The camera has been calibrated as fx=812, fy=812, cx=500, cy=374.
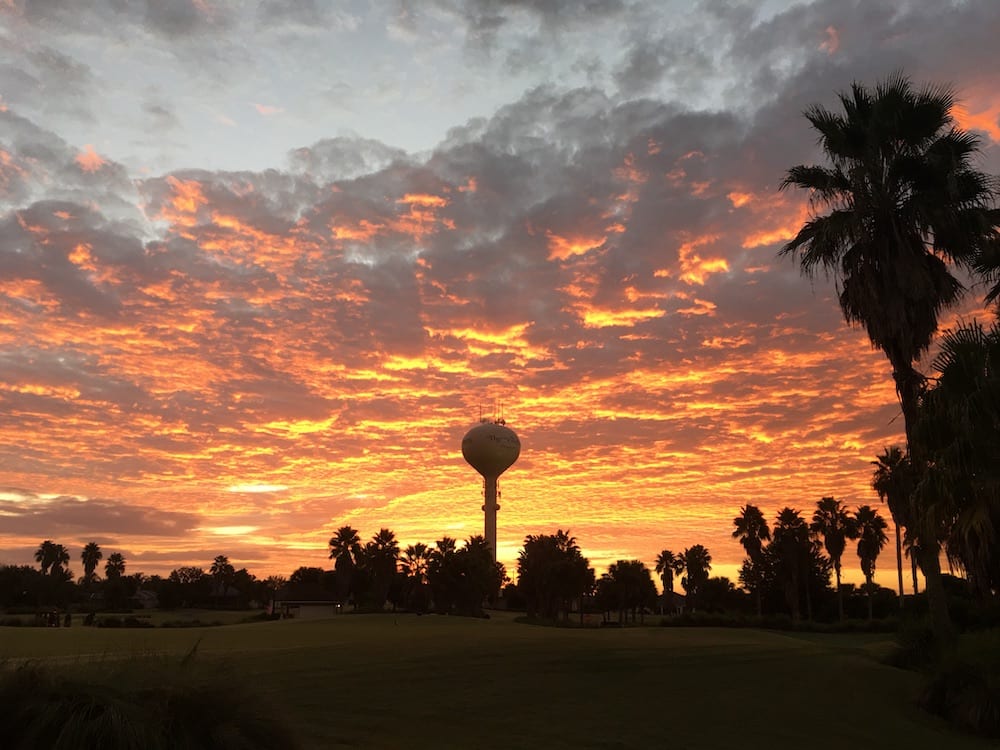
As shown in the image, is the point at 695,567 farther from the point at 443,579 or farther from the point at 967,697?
the point at 967,697

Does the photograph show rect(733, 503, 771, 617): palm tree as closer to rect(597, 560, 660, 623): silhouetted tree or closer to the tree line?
rect(597, 560, 660, 623): silhouetted tree

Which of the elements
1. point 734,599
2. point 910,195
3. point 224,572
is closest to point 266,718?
point 910,195

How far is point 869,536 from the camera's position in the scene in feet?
297

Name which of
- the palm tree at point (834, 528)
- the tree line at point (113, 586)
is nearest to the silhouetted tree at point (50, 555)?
the tree line at point (113, 586)

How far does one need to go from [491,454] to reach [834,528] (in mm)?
42628

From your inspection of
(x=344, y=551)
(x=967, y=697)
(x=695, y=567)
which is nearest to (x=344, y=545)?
(x=344, y=551)

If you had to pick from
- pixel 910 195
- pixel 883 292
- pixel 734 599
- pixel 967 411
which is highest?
pixel 910 195

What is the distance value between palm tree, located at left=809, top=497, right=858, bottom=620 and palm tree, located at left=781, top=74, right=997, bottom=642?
69958 millimetres

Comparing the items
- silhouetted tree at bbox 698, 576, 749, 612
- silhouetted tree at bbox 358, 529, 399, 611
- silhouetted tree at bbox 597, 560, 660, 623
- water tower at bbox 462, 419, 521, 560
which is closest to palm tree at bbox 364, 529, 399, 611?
silhouetted tree at bbox 358, 529, 399, 611

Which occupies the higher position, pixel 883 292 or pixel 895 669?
pixel 883 292

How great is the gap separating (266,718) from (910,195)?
24.2m

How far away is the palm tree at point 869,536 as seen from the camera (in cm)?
9050

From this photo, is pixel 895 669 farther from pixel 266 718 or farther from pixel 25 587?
pixel 25 587

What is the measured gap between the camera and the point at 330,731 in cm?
1335
